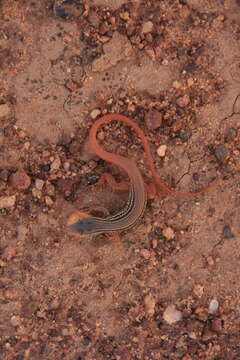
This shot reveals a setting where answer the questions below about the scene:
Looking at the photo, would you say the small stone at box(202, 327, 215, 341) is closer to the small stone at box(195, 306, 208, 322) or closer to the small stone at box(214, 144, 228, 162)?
the small stone at box(195, 306, 208, 322)

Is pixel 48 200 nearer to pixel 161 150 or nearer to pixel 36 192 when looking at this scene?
pixel 36 192

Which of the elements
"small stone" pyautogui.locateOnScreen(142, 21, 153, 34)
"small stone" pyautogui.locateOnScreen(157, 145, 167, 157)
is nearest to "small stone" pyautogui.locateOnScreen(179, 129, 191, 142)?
"small stone" pyautogui.locateOnScreen(157, 145, 167, 157)

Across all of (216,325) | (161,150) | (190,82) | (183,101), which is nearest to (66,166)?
(161,150)

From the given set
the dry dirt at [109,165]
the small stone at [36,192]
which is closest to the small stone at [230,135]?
the dry dirt at [109,165]

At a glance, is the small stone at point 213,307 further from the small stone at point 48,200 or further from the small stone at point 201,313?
the small stone at point 48,200

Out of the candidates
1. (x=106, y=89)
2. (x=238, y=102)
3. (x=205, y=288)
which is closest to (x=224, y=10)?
(x=238, y=102)

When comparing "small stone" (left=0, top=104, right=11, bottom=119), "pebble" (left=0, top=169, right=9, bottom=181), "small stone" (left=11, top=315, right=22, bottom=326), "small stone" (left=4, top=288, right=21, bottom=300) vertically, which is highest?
"small stone" (left=0, top=104, right=11, bottom=119)
